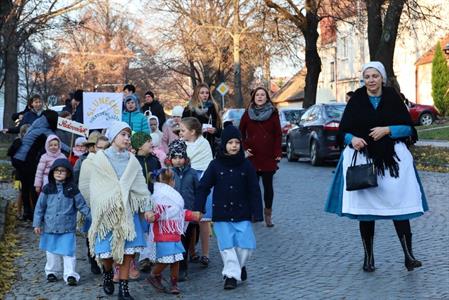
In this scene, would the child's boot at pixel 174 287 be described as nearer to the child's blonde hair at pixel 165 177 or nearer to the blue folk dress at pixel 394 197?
the child's blonde hair at pixel 165 177

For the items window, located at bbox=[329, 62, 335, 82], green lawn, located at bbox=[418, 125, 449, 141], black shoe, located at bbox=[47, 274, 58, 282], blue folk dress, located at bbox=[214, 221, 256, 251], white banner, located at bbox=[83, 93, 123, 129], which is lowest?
black shoe, located at bbox=[47, 274, 58, 282]

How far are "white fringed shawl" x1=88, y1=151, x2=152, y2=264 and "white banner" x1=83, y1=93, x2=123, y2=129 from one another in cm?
456

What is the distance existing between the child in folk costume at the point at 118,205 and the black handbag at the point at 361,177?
184cm

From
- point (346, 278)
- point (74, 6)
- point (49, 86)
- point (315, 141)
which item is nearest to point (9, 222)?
point (346, 278)

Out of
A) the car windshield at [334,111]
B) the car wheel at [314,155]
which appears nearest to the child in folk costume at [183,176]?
the car windshield at [334,111]

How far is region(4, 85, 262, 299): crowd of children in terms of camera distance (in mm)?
7070

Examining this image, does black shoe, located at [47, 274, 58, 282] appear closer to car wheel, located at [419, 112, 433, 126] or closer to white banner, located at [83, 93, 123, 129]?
white banner, located at [83, 93, 123, 129]

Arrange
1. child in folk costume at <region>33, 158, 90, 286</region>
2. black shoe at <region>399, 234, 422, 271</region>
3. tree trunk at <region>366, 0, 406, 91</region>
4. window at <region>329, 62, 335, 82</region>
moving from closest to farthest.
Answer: black shoe at <region>399, 234, 422, 271</region>, child in folk costume at <region>33, 158, 90, 286</region>, tree trunk at <region>366, 0, 406, 91</region>, window at <region>329, 62, 335, 82</region>

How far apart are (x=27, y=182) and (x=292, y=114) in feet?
55.8

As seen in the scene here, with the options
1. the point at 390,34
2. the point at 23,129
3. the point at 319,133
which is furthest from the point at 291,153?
the point at 23,129

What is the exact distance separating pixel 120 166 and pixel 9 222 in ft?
18.0

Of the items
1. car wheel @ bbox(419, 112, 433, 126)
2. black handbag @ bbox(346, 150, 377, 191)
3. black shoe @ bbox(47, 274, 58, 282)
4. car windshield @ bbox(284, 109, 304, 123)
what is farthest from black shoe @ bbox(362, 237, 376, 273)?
car wheel @ bbox(419, 112, 433, 126)

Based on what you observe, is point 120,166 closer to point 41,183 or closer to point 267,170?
point 41,183

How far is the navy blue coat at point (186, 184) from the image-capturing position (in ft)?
26.8
